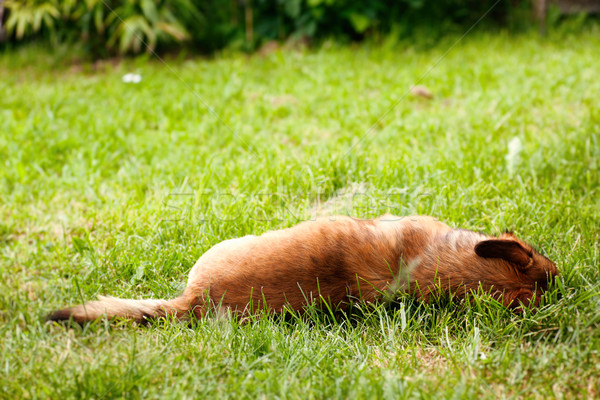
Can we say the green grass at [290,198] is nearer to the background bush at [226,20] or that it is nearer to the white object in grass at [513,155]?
the white object in grass at [513,155]

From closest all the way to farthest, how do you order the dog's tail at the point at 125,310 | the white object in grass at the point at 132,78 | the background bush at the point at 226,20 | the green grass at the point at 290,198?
the green grass at the point at 290,198, the dog's tail at the point at 125,310, the white object in grass at the point at 132,78, the background bush at the point at 226,20

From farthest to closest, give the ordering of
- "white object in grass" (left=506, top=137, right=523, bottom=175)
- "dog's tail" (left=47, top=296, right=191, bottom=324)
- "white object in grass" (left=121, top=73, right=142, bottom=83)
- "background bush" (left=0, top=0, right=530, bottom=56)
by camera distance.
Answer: "background bush" (left=0, top=0, right=530, bottom=56)
"white object in grass" (left=121, top=73, right=142, bottom=83)
"white object in grass" (left=506, top=137, right=523, bottom=175)
"dog's tail" (left=47, top=296, right=191, bottom=324)

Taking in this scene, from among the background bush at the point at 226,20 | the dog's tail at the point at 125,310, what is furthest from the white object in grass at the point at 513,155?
the background bush at the point at 226,20

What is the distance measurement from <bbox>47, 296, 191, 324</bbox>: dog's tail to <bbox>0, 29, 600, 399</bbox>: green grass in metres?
0.05

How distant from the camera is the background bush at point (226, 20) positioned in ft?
21.8

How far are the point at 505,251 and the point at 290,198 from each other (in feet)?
4.59

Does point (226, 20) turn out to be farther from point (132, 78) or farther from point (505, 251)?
point (505, 251)

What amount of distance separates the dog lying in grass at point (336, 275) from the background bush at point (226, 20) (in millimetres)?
4951

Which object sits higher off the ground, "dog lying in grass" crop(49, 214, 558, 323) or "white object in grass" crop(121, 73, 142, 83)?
"white object in grass" crop(121, 73, 142, 83)

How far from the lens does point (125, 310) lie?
222 centimetres

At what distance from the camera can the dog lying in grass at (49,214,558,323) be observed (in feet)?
7.36

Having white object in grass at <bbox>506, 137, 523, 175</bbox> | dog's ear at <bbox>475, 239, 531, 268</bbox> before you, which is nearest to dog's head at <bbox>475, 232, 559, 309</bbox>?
dog's ear at <bbox>475, 239, 531, 268</bbox>

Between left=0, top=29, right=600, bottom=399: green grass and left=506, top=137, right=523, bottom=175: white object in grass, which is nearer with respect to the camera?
left=0, top=29, right=600, bottom=399: green grass

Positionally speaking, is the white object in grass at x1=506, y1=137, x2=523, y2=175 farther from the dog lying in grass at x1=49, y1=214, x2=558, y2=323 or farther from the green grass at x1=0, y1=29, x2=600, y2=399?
the dog lying in grass at x1=49, y1=214, x2=558, y2=323
